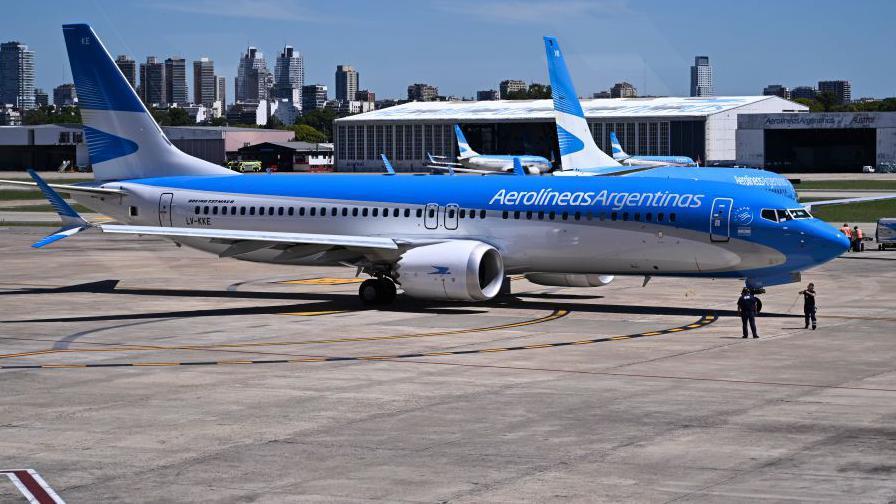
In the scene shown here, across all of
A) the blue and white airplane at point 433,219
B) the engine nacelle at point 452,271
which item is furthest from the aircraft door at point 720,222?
the engine nacelle at point 452,271

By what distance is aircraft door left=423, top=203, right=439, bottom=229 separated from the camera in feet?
147

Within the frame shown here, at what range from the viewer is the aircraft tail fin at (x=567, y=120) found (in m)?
80.2

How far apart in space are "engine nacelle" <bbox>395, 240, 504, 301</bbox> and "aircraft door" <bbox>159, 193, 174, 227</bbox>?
433 inches

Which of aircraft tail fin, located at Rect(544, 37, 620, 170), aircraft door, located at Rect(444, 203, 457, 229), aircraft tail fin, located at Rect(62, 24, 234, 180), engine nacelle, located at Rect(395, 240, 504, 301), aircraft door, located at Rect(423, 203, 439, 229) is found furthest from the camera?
aircraft tail fin, located at Rect(544, 37, 620, 170)

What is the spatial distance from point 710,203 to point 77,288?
2519cm

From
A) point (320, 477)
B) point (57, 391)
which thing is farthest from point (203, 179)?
point (320, 477)

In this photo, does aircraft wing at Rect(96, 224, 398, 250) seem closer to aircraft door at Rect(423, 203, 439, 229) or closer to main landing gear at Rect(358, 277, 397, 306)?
aircraft door at Rect(423, 203, 439, 229)

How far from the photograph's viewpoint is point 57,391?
28.5 meters

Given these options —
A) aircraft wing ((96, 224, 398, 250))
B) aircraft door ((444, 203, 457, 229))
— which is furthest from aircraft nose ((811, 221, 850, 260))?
aircraft wing ((96, 224, 398, 250))

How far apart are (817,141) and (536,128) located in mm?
41741

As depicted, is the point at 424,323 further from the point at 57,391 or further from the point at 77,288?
the point at 77,288

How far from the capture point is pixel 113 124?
51219 mm

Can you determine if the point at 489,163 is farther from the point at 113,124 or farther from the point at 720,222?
the point at 720,222

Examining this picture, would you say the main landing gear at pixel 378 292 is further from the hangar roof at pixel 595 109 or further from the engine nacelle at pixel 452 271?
the hangar roof at pixel 595 109
